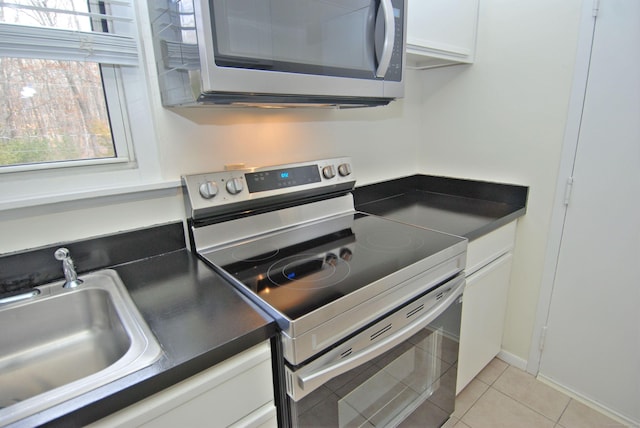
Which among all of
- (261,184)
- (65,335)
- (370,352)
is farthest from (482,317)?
(65,335)

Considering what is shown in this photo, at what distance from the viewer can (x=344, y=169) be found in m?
1.49

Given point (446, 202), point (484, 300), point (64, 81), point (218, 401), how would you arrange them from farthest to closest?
point (446, 202) → point (484, 300) → point (64, 81) → point (218, 401)

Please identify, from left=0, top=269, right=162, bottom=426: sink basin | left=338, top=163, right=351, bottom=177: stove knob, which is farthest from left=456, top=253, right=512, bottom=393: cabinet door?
left=0, top=269, right=162, bottom=426: sink basin

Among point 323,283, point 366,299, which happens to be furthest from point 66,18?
point 366,299

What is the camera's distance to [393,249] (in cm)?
115

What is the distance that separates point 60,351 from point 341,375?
0.74 m

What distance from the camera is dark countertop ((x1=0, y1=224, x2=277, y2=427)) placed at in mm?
591

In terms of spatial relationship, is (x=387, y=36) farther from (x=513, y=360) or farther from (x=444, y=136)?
(x=513, y=360)

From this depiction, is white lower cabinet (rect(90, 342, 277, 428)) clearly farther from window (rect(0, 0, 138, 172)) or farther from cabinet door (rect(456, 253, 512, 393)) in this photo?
cabinet door (rect(456, 253, 512, 393))

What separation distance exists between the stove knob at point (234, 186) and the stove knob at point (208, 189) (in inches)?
1.8

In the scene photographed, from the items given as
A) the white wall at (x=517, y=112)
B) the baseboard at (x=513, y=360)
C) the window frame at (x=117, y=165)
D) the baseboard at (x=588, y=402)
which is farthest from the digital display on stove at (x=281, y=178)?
the baseboard at (x=588, y=402)

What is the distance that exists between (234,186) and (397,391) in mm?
858

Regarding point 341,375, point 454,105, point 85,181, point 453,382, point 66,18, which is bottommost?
point 453,382

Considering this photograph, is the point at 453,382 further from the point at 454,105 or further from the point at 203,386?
the point at 454,105
